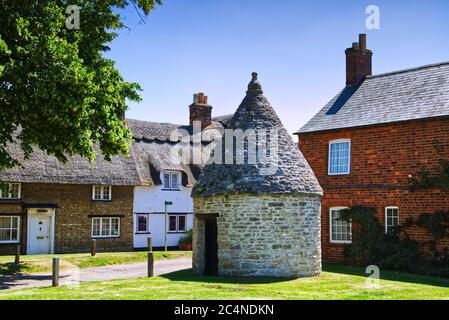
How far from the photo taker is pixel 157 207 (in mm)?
38156

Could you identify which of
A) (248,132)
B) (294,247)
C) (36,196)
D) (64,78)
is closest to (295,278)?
(294,247)

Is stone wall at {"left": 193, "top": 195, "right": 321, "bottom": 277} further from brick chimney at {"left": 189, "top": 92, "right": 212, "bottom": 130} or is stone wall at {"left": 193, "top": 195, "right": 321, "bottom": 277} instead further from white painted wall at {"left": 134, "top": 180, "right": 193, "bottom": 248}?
brick chimney at {"left": 189, "top": 92, "right": 212, "bottom": 130}

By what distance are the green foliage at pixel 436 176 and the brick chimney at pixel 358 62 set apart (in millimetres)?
8027

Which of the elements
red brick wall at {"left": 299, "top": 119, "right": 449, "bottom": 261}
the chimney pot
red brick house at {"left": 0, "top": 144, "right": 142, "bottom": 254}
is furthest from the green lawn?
the chimney pot

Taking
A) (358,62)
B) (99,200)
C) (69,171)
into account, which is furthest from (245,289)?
(99,200)

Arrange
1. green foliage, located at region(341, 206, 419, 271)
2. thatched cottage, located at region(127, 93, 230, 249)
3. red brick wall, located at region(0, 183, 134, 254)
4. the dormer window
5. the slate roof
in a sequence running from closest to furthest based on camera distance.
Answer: green foliage, located at region(341, 206, 419, 271)
the slate roof
red brick wall, located at region(0, 183, 134, 254)
thatched cottage, located at region(127, 93, 230, 249)
the dormer window

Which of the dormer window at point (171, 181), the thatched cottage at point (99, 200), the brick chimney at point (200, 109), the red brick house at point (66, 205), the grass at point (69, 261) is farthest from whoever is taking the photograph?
the brick chimney at point (200, 109)

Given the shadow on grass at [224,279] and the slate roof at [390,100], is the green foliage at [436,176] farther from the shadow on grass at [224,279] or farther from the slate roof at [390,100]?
the shadow on grass at [224,279]

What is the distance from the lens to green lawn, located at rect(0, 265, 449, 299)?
52.4 ft

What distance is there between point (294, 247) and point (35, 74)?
10706mm

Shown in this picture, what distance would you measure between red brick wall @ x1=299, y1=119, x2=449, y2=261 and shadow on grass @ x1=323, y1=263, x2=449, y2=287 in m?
1.96

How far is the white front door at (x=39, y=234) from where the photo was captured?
3250 centimetres

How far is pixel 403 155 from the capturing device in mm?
25375

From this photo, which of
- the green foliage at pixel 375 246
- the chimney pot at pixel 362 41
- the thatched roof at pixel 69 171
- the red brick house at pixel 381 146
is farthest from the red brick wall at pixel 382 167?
the thatched roof at pixel 69 171
